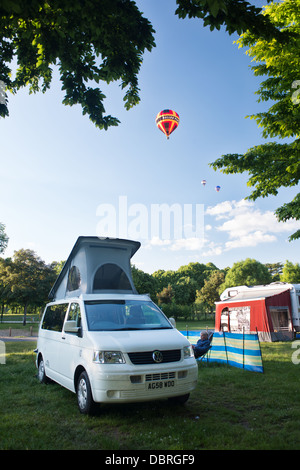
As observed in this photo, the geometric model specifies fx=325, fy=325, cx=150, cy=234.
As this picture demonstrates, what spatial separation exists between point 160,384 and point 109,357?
2.90ft

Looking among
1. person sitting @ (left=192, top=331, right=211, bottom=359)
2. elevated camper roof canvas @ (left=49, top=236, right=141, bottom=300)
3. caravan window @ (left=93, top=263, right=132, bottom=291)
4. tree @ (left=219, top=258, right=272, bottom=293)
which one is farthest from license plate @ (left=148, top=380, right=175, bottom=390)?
tree @ (left=219, top=258, right=272, bottom=293)

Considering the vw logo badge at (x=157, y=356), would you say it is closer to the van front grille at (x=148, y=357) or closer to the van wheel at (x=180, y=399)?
the van front grille at (x=148, y=357)

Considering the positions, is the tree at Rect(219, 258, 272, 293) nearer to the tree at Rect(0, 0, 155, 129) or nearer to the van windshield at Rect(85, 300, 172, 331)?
the van windshield at Rect(85, 300, 172, 331)

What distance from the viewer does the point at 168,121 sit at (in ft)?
66.2

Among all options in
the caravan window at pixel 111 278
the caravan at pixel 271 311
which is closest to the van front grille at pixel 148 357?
the caravan window at pixel 111 278

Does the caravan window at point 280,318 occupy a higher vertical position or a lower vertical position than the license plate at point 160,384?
higher

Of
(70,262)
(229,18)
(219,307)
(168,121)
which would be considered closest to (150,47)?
(229,18)

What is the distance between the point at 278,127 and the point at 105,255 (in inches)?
252

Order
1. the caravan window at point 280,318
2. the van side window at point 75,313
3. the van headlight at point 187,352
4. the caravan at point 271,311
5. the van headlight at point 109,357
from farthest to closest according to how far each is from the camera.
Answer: the caravan window at point 280,318 < the caravan at point 271,311 < the van side window at point 75,313 < the van headlight at point 187,352 < the van headlight at point 109,357

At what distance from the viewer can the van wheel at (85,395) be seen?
510cm

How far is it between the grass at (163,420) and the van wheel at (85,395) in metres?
0.12

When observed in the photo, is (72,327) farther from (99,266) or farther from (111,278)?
(111,278)

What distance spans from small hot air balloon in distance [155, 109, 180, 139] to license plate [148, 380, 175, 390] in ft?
58.0

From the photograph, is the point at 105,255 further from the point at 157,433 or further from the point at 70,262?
the point at 157,433
